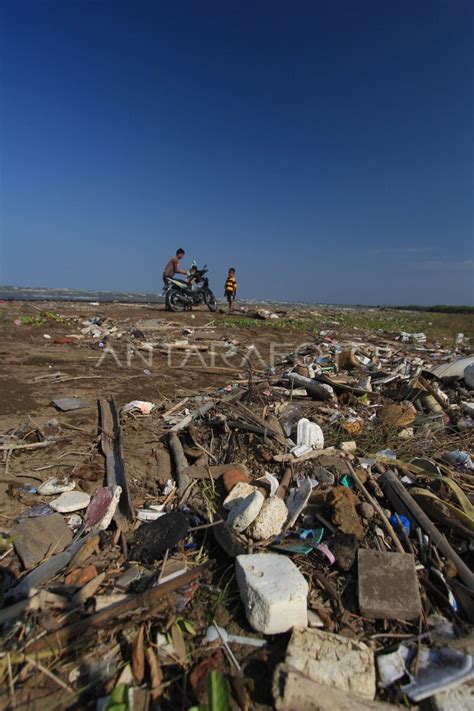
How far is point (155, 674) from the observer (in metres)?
1.34

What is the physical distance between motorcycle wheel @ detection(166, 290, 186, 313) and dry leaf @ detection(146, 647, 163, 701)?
11.3 meters

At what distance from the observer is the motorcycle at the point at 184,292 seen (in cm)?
1210

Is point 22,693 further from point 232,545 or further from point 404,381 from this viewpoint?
point 404,381

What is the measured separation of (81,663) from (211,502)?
43.5 inches

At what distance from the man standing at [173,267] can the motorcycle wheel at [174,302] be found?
1.53 ft

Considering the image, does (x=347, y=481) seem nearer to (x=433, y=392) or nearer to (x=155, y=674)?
(x=155, y=674)

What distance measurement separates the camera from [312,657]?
1.38 metres

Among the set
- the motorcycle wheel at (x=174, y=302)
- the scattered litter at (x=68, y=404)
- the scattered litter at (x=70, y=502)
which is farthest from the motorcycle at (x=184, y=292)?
the scattered litter at (x=70, y=502)

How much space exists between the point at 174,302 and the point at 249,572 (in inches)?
443

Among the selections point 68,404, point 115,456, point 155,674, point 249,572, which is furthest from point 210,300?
point 155,674

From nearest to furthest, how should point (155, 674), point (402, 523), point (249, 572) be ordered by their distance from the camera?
point (155, 674)
point (249, 572)
point (402, 523)

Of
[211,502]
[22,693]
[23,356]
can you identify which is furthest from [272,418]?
[23,356]

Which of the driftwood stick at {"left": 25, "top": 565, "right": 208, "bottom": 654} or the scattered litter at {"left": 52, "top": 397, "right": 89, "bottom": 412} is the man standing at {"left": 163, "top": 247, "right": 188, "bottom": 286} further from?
the driftwood stick at {"left": 25, "top": 565, "right": 208, "bottom": 654}

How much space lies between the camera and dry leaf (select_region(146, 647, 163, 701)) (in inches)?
50.8
